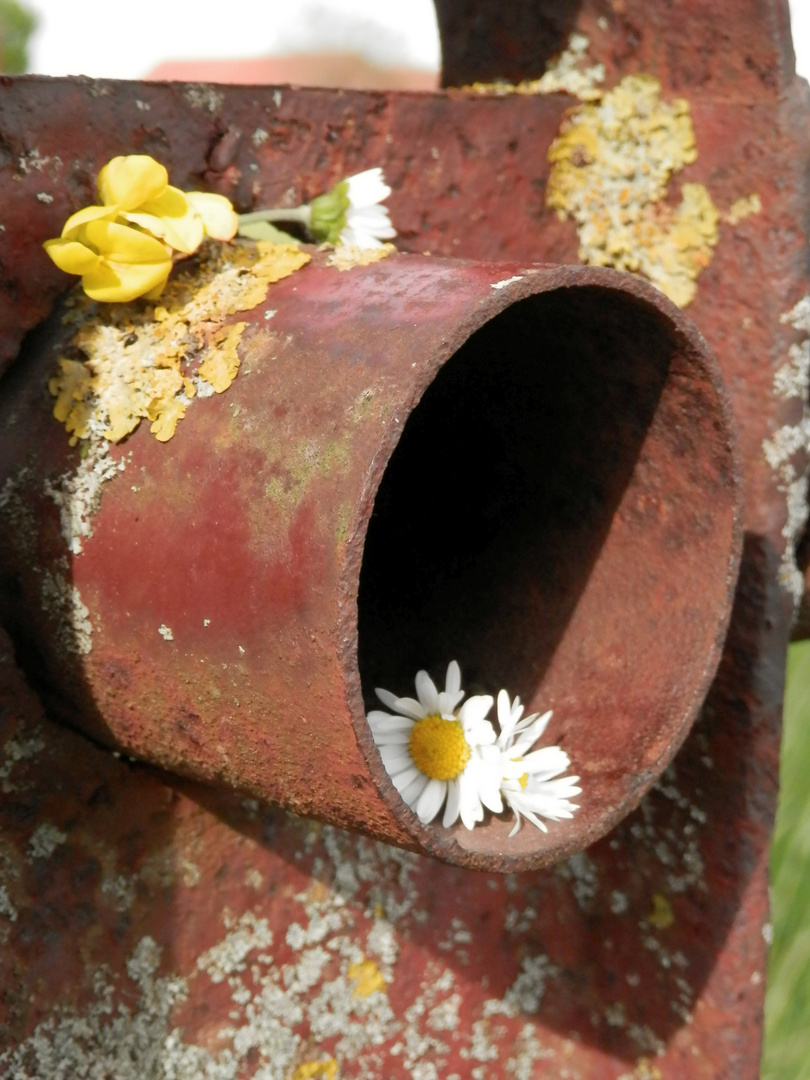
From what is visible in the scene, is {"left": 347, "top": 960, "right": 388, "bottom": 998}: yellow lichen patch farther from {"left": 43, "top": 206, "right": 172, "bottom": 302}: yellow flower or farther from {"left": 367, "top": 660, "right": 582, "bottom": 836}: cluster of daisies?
{"left": 43, "top": 206, "right": 172, "bottom": 302}: yellow flower

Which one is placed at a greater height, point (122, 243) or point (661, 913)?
point (122, 243)

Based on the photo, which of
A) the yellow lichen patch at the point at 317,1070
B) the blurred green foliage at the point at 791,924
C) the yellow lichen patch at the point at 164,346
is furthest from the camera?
the blurred green foliage at the point at 791,924

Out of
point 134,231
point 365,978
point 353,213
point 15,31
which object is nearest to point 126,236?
point 134,231

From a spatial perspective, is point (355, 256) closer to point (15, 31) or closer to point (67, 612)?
point (67, 612)

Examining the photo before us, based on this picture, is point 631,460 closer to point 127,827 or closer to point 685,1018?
point 127,827

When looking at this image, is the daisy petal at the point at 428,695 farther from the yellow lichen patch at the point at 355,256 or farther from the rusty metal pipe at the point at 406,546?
the yellow lichen patch at the point at 355,256

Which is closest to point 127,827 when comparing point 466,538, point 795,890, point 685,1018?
point 466,538

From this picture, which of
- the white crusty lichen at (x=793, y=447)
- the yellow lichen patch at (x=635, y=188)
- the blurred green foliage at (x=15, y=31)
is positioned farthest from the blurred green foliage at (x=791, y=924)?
the blurred green foliage at (x=15, y=31)
